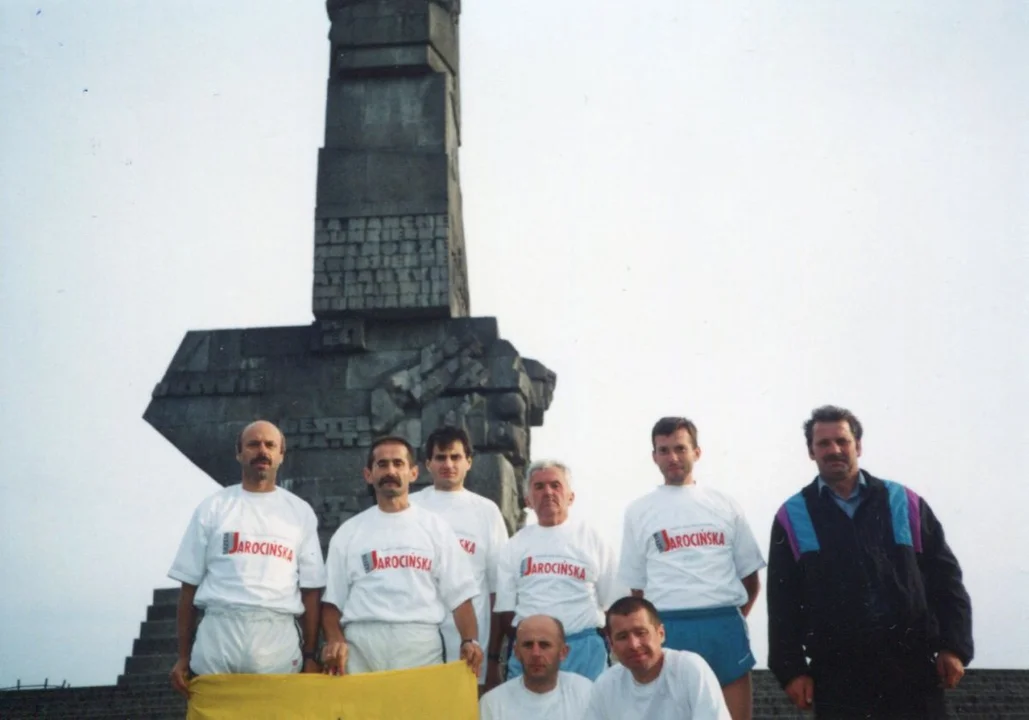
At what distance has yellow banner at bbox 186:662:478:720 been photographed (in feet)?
15.6

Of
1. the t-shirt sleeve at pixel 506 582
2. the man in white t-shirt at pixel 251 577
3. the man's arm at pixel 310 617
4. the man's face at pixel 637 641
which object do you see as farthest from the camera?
the t-shirt sleeve at pixel 506 582

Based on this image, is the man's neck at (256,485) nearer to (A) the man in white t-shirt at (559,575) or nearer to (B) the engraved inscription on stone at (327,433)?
(A) the man in white t-shirt at (559,575)

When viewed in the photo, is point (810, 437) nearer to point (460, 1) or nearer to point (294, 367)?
point (294, 367)

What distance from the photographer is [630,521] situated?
553 cm

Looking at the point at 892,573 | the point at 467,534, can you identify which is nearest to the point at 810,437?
the point at 892,573

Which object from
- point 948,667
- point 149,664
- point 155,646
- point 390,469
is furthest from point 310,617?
point 155,646

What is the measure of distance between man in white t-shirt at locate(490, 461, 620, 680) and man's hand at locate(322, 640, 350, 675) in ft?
2.94

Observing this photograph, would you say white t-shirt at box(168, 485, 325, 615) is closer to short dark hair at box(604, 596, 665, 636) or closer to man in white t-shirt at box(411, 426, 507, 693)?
man in white t-shirt at box(411, 426, 507, 693)

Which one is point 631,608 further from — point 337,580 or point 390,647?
point 337,580

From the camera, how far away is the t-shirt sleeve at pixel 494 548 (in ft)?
19.0

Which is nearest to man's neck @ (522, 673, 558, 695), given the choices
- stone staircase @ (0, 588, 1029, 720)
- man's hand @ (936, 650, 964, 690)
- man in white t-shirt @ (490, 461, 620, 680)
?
man in white t-shirt @ (490, 461, 620, 680)

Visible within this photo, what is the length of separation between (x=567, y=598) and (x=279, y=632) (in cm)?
139

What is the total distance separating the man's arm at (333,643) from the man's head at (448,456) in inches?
43.9

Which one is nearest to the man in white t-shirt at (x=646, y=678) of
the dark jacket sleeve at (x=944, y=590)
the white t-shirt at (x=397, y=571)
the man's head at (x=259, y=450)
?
the white t-shirt at (x=397, y=571)
